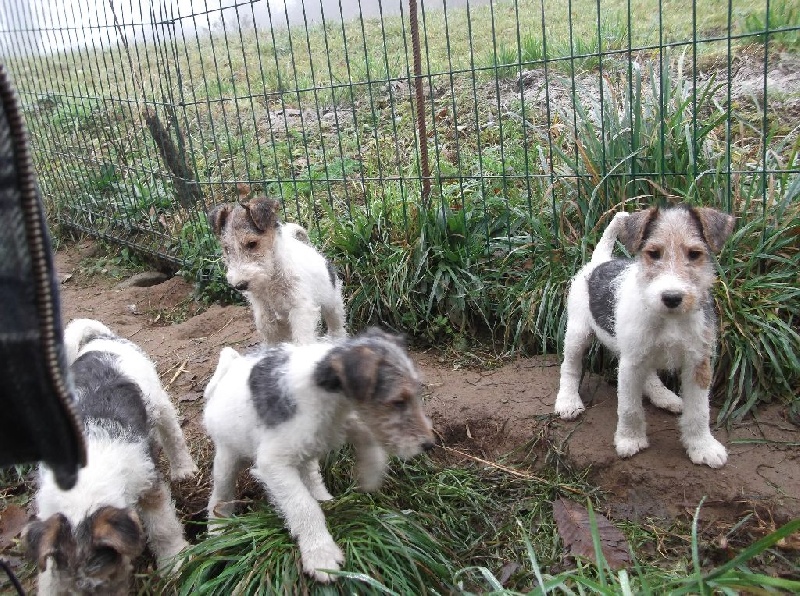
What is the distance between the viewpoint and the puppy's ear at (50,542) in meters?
2.87

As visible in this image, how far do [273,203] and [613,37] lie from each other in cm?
515

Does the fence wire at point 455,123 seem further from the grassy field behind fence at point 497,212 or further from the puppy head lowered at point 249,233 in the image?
the puppy head lowered at point 249,233

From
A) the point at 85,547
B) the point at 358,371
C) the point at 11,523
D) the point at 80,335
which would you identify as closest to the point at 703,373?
the point at 358,371

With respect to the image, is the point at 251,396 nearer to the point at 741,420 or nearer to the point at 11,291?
the point at 11,291

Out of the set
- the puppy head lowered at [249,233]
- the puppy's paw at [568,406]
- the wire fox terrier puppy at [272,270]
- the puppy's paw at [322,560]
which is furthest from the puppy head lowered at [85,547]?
the puppy's paw at [568,406]

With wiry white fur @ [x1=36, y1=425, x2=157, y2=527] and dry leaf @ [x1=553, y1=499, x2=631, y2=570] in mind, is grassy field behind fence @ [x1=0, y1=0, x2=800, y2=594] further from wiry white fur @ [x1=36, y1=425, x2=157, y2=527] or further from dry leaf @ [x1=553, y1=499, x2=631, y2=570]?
wiry white fur @ [x1=36, y1=425, x2=157, y2=527]

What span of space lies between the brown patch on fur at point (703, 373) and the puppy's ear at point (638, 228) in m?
0.74

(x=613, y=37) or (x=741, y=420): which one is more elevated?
(x=613, y=37)

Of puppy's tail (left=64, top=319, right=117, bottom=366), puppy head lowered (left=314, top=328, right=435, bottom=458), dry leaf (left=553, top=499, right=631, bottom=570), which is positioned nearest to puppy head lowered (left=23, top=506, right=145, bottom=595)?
puppy head lowered (left=314, top=328, right=435, bottom=458)

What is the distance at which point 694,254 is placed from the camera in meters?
3.57

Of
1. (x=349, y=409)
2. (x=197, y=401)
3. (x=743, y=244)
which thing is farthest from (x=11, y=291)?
(x=743, y=244)

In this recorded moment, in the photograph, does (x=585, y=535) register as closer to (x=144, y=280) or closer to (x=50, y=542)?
(x=50, y=542)

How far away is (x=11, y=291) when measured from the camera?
132 cm

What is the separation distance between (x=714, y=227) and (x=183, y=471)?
3578mm
